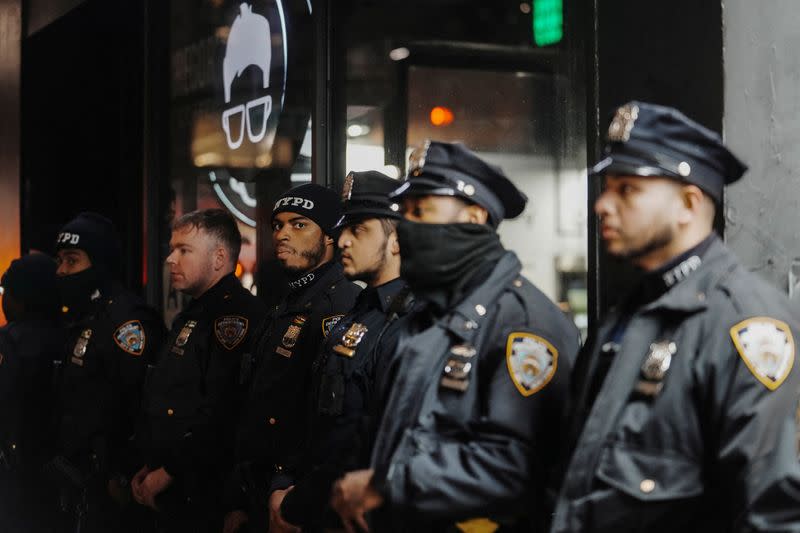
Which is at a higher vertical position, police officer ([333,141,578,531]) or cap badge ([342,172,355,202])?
cap badge ([342,172,355,202])

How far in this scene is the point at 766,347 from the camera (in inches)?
98.5

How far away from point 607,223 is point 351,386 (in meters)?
1.69

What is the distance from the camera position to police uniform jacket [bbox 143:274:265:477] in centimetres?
554

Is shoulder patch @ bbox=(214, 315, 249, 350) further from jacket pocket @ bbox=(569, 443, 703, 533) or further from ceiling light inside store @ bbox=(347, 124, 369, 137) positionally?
jacket pocket @ bbox=(569, 443, 703, 533)

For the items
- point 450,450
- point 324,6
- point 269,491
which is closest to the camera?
point 450,450

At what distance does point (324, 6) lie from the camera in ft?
22.5

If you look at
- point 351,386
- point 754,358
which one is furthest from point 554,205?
point 754,358

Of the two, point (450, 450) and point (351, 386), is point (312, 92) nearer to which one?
point (351, 386)

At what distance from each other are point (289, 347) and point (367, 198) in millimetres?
787

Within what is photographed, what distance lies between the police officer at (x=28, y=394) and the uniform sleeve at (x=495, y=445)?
186 inches

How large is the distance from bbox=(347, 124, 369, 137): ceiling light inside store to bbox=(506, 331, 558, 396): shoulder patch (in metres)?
3.52

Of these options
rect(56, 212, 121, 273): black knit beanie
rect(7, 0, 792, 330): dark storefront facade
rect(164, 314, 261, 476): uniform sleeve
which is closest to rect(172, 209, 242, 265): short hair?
rect(164, 314, 261, 476): uniform sleeve

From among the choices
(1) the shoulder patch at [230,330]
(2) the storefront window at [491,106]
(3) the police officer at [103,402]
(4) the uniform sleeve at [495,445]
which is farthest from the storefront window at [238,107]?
(4) the uniform sleeve at [495,445]

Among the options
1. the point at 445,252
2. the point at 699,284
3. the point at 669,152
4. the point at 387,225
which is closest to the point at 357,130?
the point at 387,225
